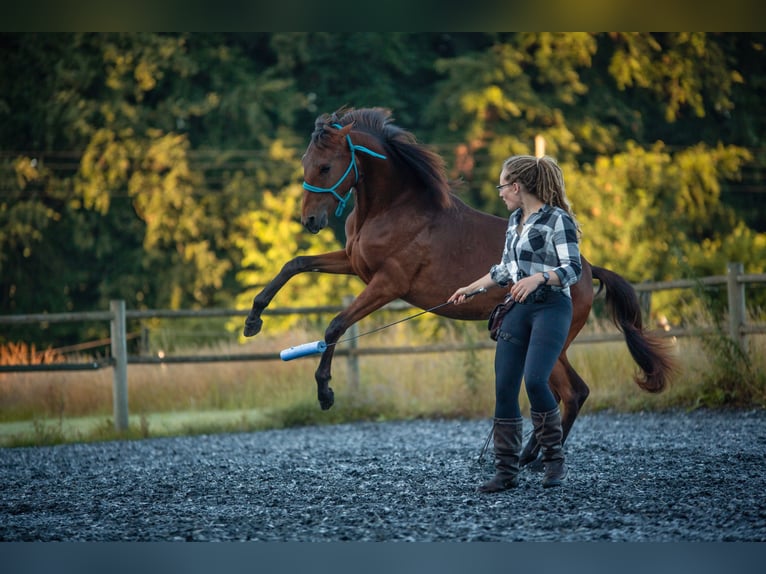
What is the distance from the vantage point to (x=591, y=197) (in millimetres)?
21406

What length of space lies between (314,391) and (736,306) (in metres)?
4.70

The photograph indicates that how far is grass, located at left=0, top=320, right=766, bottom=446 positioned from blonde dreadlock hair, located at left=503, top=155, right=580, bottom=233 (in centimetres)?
500

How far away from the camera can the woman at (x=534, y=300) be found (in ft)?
16.6

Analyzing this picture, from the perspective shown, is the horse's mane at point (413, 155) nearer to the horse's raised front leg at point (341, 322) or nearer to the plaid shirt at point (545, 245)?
the horse's raised front leg at point (341, 322)

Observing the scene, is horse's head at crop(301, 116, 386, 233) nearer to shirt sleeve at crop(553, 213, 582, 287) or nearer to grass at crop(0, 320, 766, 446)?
shirt sleeve at crop(553, 213, 582, 287)

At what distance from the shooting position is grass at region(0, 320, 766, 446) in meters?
10.1

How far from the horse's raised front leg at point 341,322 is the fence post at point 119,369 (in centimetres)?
480

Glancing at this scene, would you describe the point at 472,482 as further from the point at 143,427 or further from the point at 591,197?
the point at 591,197

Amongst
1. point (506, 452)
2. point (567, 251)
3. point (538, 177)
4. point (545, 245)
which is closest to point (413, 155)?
point (538, 177)

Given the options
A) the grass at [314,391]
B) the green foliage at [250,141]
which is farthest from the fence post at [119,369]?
the green foliage at [250,141]

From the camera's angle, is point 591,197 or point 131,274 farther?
point 131,274

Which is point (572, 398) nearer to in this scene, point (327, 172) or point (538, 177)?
point (538, 177)
